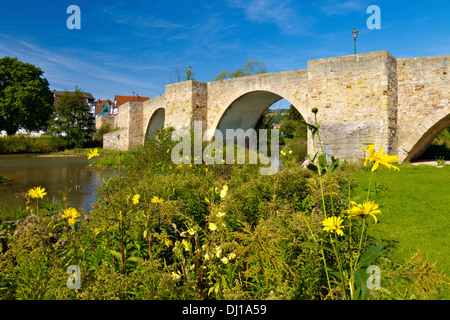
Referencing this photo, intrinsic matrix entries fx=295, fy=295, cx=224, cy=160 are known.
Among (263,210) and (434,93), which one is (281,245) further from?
(434,93)

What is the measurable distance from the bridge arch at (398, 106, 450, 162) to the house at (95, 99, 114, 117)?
195 feet

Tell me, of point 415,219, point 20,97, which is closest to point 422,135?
point 415,219

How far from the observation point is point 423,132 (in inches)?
451

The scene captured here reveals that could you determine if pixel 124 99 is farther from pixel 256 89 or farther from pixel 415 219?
pixel 415 219

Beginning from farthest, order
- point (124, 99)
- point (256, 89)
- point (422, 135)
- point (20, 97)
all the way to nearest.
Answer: point (124, 99) → point (20, 97) → point (256, 89) → point (422, 135)

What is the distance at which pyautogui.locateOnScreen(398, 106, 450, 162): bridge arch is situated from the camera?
1115 cm

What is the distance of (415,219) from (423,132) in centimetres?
840

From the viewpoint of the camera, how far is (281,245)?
7.53 ft

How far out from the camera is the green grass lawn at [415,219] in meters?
3.59

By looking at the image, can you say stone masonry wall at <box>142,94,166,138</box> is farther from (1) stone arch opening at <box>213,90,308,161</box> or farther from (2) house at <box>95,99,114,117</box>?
(2) house at <box>95,99,114,117</box>

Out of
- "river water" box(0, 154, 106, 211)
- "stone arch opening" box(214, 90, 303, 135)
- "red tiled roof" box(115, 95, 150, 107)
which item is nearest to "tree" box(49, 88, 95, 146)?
"river water" box(0, 154, 106, 211)

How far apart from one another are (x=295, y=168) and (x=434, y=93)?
9.71 m

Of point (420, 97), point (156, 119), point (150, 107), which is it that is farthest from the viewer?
point (156, 119)
